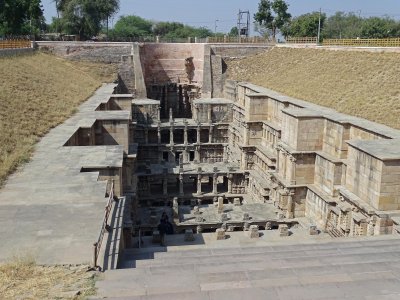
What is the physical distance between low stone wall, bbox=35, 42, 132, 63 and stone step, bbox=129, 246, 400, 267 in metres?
35.3

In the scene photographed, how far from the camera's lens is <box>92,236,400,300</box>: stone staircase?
21.9ft

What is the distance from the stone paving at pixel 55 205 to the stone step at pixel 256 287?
1.77 metres

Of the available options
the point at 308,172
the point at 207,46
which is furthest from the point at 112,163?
the point at 207,46

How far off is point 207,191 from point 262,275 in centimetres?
2231

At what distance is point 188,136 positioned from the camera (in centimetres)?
3491

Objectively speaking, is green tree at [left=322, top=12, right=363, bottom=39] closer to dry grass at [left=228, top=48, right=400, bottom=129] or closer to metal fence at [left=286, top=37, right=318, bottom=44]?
metal fence at [left=286, top=37, right=318, bottom=44]

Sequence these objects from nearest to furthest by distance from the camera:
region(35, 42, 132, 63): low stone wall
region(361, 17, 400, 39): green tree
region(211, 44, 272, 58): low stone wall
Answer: region(35, 42, 132, 63): low stone wall, region(211, 44, 272, 58): low stone wall, region(361, 17, 400, 39): green tree

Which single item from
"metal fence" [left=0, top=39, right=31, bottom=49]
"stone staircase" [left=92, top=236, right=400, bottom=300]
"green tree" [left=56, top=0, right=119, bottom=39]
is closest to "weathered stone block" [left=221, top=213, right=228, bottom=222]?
"stone staircase" [left=92, top=236, right=400, bottom=300]

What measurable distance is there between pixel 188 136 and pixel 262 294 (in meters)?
28.5

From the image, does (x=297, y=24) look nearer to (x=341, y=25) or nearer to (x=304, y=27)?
(x=304, y=27)

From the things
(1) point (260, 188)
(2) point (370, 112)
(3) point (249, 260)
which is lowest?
(1) point (260, 188)

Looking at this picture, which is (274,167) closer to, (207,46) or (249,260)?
(249,260)

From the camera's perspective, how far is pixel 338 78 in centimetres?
2811

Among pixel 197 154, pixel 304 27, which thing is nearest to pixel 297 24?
pixel 304 27
